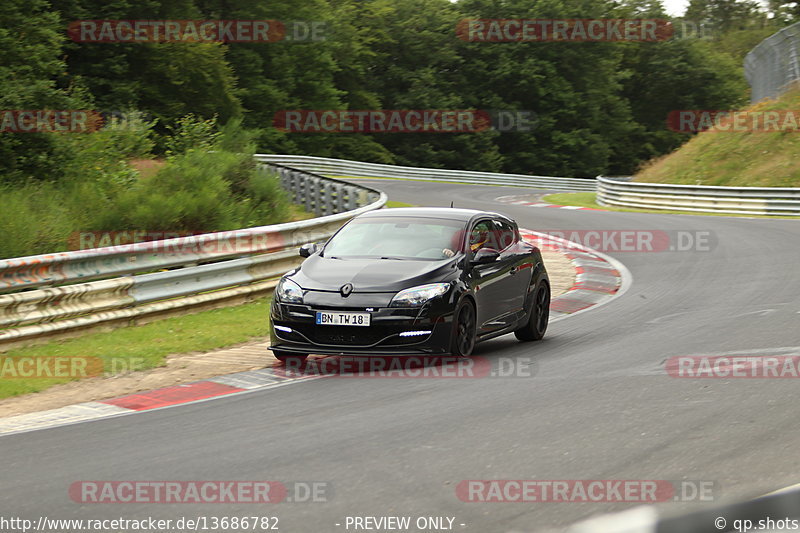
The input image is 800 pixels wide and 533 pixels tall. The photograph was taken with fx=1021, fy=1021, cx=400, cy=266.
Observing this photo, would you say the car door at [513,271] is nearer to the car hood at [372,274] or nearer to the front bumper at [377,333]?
the car hood at [372,274]

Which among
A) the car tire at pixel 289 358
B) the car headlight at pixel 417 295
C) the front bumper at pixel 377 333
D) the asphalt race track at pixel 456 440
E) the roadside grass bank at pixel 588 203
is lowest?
the roadside grass bank at pixel 588 203

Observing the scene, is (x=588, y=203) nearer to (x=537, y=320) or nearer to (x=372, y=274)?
(x=537, y=320)

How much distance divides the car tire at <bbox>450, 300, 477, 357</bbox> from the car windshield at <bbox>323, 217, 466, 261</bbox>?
645 mm

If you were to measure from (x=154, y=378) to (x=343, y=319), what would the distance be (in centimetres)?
185

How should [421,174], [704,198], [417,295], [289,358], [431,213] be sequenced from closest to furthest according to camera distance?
1. [417,295]
2. [289,358]
3. [431,213]
4. [704,198]
5. [421,174]

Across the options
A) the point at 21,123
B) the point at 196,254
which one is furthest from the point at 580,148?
the point at 196,254

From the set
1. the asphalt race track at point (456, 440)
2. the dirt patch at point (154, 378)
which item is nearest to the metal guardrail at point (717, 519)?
the asphalt race track at point (456, 440)

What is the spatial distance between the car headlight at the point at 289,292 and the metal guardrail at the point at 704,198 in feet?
76.0

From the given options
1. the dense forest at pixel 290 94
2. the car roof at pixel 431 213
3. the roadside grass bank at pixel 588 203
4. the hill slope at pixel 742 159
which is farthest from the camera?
the hill slope at pixel 742 159

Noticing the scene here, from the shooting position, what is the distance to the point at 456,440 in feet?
22.3

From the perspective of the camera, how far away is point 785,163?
36.4 metres

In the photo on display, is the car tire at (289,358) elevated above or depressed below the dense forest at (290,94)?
below

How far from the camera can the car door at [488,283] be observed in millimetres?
10562

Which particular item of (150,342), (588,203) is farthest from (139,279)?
(588,203)
